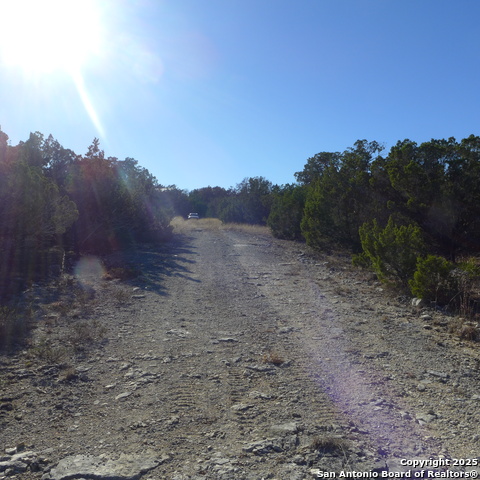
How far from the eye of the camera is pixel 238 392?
5.22 meters

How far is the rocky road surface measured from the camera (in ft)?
12.3

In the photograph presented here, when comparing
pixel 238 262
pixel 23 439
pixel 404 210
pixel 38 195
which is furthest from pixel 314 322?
pixel 238 262

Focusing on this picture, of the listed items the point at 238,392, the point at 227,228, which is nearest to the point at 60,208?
the point at 238,392

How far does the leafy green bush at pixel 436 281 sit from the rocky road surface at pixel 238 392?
51cm

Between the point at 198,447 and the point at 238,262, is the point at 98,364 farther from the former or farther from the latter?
the point at 238,262

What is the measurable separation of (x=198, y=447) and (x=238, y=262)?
14.3 meters

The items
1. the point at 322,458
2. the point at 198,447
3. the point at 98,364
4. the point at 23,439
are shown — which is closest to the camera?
the point at 322,458

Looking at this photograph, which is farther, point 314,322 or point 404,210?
point 404,210

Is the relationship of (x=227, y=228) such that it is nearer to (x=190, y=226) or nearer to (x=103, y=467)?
(x=190, y=226)

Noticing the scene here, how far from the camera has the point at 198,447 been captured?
395 cm

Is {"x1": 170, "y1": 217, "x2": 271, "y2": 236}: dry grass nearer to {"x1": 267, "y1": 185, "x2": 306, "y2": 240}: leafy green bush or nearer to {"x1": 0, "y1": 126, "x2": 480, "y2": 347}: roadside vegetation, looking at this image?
{"x1": 267, "y1": 185, "x2": 306, "y2": 240}: leafy green bush

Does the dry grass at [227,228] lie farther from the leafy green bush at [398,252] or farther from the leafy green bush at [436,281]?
the leafy green bush at [436,281]

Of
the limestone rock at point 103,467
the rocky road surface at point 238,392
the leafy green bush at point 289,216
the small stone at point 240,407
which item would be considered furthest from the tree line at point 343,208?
the leafy green bush at point 289,216

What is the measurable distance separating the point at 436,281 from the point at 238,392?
236 inches
